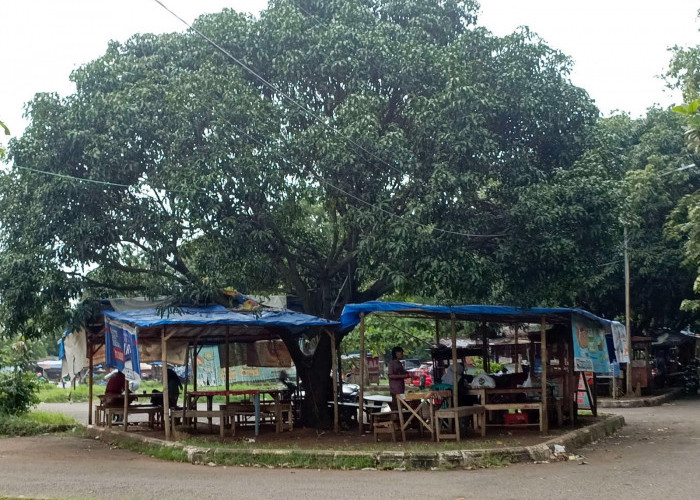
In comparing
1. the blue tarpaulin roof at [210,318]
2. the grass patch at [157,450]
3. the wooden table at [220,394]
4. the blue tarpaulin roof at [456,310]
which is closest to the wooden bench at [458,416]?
the blue tarpaulin roof at [456,310]

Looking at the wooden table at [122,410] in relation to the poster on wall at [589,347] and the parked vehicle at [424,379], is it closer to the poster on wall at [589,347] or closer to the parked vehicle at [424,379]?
the poster on wall at [589,347]

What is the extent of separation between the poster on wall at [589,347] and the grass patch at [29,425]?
11.5 meters

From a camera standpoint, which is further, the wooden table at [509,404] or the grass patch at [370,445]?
the wooden table at [509,404]

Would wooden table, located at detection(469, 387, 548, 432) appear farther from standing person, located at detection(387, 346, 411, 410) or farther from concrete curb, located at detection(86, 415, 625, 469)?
standing person, located at detection(387, 346, 411, 410)

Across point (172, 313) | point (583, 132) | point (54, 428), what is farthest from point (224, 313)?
point (583, 132)

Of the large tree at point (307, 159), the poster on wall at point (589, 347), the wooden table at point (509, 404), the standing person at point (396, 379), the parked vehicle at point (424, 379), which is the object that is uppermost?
the large tree at point (307, 159)

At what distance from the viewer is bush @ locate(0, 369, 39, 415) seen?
19.4 meters

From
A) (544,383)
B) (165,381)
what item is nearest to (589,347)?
(544,383)

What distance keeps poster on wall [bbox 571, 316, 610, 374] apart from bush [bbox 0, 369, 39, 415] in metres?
13.6

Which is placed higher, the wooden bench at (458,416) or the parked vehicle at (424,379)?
the wooden bench at (458,416)

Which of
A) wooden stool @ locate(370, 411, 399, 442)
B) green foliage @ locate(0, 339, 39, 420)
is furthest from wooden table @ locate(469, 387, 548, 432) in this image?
green foliage @ locate(0, 339, 39, 420)

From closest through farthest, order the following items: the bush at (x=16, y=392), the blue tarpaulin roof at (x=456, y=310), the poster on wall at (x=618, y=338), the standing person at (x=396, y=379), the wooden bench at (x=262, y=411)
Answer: the blue tarpaulin roof at (x=456, y=310), the standing person at (x=396, y=379), the wooden bench at (x=262, y=411), the poster on wall at (x=618, y=338), the bush at (x=16, y=392)

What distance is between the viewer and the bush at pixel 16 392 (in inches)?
763

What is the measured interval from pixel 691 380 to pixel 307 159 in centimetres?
2528
